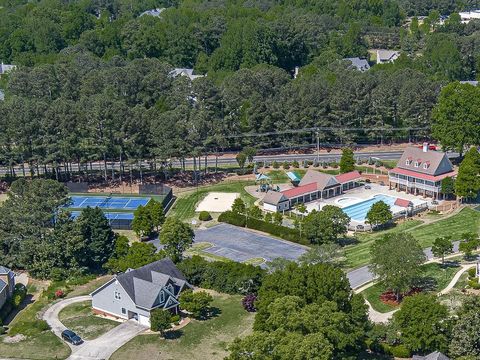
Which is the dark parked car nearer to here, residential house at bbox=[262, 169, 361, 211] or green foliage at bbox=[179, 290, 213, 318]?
green foliage at bbox=[179, 290, 213, 318]

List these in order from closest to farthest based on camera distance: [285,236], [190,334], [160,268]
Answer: [190,334] → [160,268] → [285,236]

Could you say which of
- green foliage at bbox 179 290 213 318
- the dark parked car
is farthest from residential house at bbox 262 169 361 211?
the dark parked car

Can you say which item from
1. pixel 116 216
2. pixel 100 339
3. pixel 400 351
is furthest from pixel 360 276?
pixel 116 216

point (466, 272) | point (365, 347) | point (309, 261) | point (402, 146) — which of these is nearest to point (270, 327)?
point (365, 347)

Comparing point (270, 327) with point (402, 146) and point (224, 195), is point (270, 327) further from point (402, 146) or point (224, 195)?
point (402, 146)

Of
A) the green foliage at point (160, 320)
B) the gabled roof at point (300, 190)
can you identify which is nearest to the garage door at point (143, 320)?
the green foliage at point (160, 320)

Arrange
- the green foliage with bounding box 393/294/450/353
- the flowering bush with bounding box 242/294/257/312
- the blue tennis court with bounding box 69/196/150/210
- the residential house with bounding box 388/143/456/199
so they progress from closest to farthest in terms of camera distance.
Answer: the green foliage with bounding box 393/294/450/353 → the flowering bush with bounding box 242/294/257/312 → the blue tennis court with bounding box 69/196/150/210 → the residential house with bounding box 388/143/456/199
